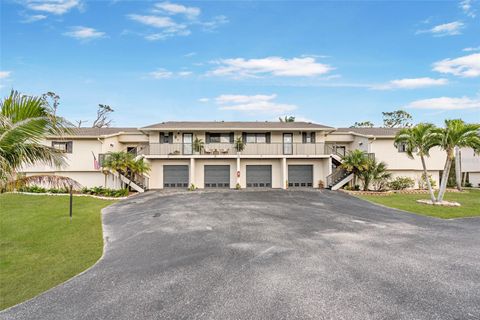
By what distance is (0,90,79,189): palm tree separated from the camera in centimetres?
464

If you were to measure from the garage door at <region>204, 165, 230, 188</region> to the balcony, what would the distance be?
1725 millimetres

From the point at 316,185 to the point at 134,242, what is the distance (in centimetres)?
1790

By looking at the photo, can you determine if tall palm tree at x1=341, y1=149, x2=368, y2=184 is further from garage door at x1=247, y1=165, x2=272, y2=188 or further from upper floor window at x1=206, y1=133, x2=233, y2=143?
upper floor window at x1=206, y1=133, x2=233, y2=143

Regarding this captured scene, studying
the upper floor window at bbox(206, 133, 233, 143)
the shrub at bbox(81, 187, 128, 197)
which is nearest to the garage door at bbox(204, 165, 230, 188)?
the upper floor window at bbox(206, 133, 233, 143)

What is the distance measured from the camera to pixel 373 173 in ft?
63.6

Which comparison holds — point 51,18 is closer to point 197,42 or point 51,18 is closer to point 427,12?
point 197,42

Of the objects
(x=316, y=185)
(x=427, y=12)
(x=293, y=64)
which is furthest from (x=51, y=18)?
(x=427, y=12)

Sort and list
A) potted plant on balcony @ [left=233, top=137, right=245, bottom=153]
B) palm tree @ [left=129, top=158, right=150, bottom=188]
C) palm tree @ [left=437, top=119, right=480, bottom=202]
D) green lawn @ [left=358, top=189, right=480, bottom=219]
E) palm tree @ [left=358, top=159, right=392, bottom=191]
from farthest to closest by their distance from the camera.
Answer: potted plant on balcony @ [left=233, top=137, right=245, bottom=153] → palm tree @ [left=358, top=159, right=392, bottom=191] → palm tree @ [left=129, top=158, right=150, bottom=188] → palm tree @ [left=437, top=119, right=480, bottom=202] → green lawn @ [left=358, top=189, right=480, bottom=219]

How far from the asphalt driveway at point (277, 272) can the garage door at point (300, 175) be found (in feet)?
38.4

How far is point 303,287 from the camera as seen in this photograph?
4.86 meters

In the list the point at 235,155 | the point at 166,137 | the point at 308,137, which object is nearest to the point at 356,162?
the point at 308,137

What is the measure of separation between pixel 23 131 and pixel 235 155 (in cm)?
1687

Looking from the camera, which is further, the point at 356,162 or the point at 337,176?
the point at 337,176

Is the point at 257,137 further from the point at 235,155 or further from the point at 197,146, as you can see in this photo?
the point at 197,146
